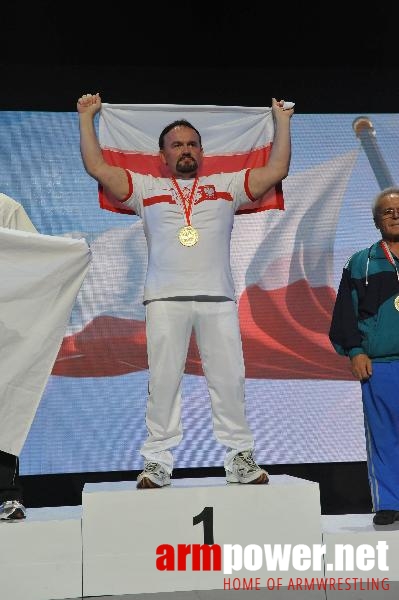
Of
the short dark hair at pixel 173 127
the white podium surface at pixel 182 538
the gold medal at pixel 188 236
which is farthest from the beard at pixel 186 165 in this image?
the white podium surface at pixel 182 538

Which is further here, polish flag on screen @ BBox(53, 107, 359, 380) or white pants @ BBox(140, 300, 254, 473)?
polish flag on screen @ BBox(53, 107, 359, 380)

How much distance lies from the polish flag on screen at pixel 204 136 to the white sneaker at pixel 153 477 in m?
1.18

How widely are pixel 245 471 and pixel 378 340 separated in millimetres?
Result: 777

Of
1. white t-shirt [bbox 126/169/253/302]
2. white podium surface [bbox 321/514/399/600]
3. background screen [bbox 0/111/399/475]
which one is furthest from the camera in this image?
background screen [bbox 0/111/399/475]

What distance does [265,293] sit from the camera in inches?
180

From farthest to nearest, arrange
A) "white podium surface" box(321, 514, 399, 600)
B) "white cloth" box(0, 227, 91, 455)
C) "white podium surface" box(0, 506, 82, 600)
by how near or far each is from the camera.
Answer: "white cloth" box(0, 227, 91, 455) < "white podium surface" box(321, 514, 399, 600) < "white podium surface" box(0, 506, 82, 600)

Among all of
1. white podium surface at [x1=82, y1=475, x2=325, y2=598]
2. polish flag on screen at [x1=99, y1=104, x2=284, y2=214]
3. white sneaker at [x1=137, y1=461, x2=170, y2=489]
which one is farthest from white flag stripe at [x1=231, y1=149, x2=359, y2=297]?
white podium surface at [x1=82, y1=475, x2=325, y2=598]

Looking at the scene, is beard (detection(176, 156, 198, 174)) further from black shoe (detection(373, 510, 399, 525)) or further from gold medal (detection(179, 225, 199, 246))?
black shoe (detection(373, 510, 399, 525))

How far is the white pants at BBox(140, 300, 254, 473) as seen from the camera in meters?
3.26

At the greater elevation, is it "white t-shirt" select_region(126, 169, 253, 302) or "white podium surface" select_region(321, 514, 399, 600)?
"white t-shirt" select_region(126, 169, 253, 302)

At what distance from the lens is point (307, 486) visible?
9.94 feet

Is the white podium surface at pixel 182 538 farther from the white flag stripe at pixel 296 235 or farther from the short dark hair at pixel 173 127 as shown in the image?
the white flag stripe at pixel 296 235

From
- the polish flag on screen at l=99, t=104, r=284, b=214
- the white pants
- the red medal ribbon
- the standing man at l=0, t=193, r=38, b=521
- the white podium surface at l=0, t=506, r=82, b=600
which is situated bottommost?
the white podium surface at l=0, t=506, r=82, b=600

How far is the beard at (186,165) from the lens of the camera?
135 inches
